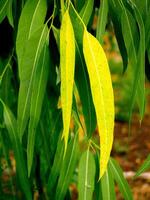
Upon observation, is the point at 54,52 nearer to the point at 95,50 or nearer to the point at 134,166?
the point at 95,50

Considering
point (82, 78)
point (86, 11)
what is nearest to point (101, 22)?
point (86, 11)

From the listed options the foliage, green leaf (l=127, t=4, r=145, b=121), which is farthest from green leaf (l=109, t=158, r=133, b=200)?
green leaf (l=127, t=4, r=145, b=121)

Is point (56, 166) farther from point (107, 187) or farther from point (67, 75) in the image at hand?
point (67, 75)

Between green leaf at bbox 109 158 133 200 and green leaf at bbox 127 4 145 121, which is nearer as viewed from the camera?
green leaf at bbox 127 4 145 121

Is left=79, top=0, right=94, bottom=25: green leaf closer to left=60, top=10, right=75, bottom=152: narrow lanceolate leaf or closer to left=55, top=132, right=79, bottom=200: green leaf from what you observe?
left=60, top=10, right=75, bottom=152: narrow lanceolate leaf

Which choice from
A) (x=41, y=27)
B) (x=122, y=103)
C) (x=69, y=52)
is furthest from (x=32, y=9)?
(x=122, y=103)

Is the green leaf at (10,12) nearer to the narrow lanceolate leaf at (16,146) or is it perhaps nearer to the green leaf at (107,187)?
the narrow lanceolate leaf at (16,146)

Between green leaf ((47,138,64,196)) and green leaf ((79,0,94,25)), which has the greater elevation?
green leaf ((79,0,94,25))

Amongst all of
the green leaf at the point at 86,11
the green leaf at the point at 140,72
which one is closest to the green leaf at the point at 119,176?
the green leaf at the point at 140,72
